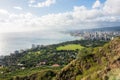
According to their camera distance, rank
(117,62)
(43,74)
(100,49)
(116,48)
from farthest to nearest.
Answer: (43,74)
(100,49)
(116,48)
(117,62)

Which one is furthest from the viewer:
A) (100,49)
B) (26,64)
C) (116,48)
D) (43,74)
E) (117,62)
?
(26,64)

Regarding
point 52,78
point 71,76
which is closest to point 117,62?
point 71,76

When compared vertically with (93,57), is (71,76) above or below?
below

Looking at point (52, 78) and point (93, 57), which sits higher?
Answer: point (93, 57)

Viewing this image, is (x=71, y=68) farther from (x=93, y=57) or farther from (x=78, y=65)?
(x=93, y=57)

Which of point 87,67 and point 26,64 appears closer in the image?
point 87,67

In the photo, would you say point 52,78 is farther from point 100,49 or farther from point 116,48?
point 116,48

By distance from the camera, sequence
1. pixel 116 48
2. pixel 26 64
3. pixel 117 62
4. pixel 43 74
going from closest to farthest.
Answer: pixel 117 62 < pixel 116 48 < pixel 43 74 < pixel 26 64

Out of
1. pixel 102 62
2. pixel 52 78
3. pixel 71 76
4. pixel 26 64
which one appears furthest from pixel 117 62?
pixel 26 64

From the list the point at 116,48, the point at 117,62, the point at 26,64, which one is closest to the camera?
the point at 117,62
